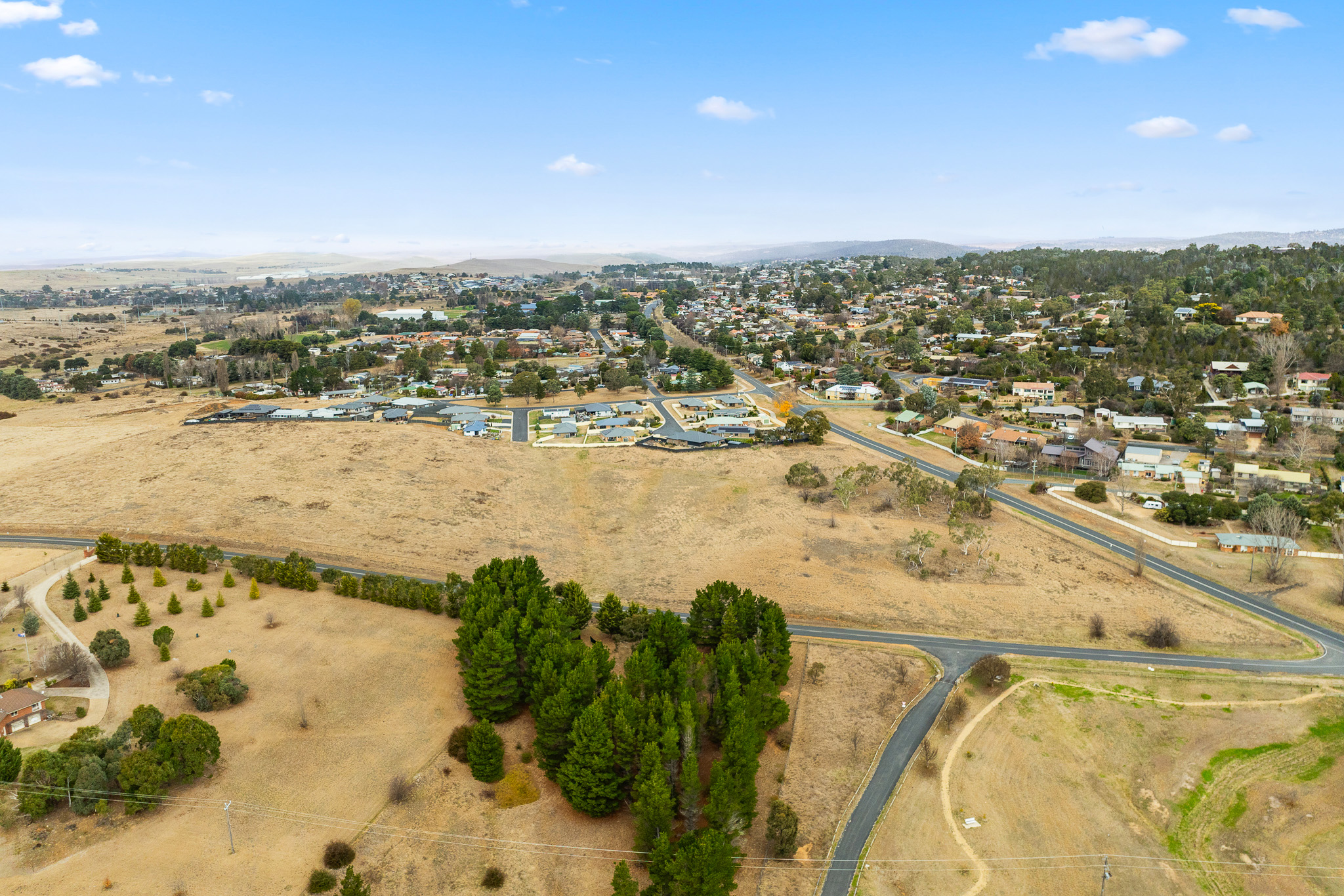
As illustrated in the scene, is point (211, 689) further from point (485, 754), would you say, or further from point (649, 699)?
point (649, 699)

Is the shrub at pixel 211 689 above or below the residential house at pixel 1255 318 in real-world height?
→ below

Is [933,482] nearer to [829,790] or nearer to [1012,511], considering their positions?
[1012,511]

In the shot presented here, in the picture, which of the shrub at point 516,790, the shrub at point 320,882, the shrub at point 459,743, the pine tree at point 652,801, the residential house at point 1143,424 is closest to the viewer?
the shrub at point 320,882

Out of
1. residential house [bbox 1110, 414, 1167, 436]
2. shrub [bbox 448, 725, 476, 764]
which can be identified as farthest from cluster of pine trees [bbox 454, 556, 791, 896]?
residential house [bbox 1110, 414, 1167, 436]

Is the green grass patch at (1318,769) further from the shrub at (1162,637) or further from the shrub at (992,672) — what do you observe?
the shrub at (992,672)

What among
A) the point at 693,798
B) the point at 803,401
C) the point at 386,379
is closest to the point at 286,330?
the point at 386,379

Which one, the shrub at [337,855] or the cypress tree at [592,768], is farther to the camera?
the cypress tree at [592,768]

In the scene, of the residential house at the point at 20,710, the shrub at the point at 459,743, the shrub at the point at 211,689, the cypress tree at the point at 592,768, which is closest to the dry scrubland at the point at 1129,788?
the cypress tree at the point at 592,768
